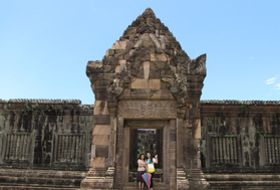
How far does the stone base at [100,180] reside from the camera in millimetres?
10445

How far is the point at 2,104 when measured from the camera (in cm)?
1666

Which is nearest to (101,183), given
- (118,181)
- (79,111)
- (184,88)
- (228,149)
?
(118,181)

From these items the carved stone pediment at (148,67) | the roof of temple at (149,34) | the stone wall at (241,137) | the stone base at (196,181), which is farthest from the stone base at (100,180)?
the stone wall at (241,137)

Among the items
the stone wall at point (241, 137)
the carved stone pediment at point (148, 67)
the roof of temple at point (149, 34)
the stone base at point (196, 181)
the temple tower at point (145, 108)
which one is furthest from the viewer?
the stone wall at point (241, 137)

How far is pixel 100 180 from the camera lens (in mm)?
10602

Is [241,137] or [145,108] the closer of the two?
[145,108]

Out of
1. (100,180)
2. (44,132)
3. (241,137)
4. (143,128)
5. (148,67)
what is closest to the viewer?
(100,180)

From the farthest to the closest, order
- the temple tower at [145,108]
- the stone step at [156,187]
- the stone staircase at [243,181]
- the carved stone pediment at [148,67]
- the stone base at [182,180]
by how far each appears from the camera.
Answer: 1. the stone staircase at [243,181]
2. the carved stone pediment at [148,67]
3. the stone step at [156,187]
4. the temple tower at [145,108]
5. the stone base at [182,180]

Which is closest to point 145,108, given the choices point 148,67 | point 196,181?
point 148,67

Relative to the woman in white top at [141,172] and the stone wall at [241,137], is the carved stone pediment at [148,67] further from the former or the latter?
the stone wall at [241,137]

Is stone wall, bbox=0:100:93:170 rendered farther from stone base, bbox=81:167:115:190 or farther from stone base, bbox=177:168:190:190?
stone base, bbox=177:168:190:190

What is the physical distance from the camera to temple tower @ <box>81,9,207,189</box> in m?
10.7

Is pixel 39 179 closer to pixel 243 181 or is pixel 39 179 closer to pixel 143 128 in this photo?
pixel 143 128

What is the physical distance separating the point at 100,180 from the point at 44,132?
22.3 feet
